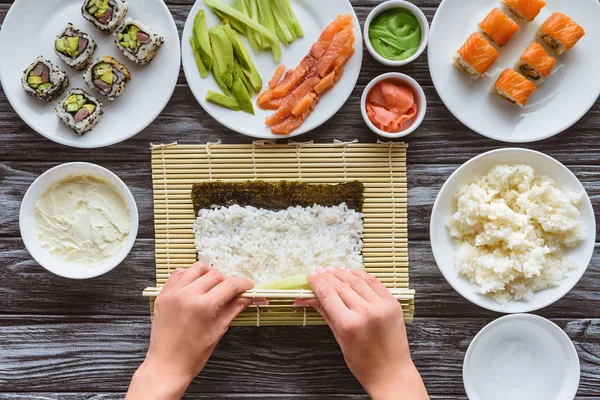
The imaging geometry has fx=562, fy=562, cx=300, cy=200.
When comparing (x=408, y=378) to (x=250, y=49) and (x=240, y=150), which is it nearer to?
(x=240, y=150)

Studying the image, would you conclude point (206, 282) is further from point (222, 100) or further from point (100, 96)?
point (100, 96)

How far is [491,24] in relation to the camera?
2.13 metres

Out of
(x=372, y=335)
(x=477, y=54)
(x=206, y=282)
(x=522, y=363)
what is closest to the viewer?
(x=372, y=335)

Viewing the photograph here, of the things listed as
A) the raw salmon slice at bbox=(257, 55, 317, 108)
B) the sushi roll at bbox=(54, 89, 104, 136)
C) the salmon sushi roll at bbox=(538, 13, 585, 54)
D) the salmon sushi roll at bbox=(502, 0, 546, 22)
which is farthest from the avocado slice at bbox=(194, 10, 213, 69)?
the salmon sushi roll at bbox=(538, 13, 585, 54)

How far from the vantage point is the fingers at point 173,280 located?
6.57 feet

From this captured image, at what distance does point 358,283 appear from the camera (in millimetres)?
1989

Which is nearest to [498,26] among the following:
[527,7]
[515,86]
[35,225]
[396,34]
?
[527,7]

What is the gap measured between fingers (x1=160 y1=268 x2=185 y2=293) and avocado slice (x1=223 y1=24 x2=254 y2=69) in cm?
83

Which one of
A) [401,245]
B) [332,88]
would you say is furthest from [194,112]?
[401,245]

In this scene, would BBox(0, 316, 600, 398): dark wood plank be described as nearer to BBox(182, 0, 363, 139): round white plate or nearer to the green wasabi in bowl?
BBox(182, 0, 363, 139): round white plate

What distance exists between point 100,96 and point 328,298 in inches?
47.0

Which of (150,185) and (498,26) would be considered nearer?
(498,26)

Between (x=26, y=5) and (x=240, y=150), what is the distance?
3.27ft

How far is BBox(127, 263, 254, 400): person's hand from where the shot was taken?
1895 mm
